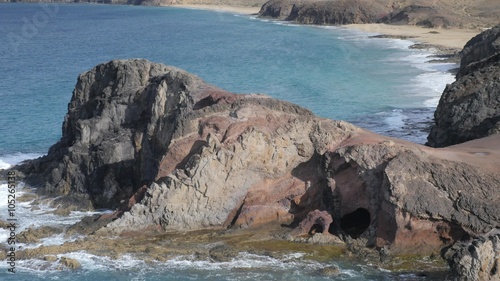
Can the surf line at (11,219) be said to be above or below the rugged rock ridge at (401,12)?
below

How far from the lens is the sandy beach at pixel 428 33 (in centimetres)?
7319

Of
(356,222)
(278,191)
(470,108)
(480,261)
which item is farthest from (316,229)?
(470,108)

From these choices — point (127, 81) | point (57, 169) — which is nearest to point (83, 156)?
point (57, 169)

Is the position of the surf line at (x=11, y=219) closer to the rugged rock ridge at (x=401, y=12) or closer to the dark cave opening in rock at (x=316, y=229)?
the dark cave opening in rock at (x=316, y=229)

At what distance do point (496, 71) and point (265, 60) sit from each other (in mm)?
38641

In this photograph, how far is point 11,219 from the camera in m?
23.4

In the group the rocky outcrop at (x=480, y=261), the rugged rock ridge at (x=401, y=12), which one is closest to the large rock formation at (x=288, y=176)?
the rocky outcrop at (x=480, y=261)

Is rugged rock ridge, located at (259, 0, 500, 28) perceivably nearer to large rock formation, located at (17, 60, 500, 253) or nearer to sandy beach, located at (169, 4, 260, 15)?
sandy beach, located at (169, 4, 260, 15)

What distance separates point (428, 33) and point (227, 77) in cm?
3685

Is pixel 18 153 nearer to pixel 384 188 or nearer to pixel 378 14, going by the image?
pixel 384 188

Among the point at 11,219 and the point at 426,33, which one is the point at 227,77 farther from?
the point at 426,33

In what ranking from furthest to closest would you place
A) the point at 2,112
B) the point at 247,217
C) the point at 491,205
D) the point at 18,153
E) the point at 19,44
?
the point at 19,44 < the point at 2,112 < the point at 18,153 < the point at 247,217 < the point at 491,205

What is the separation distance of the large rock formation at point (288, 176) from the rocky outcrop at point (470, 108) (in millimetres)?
4346

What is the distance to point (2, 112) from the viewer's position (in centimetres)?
4225
